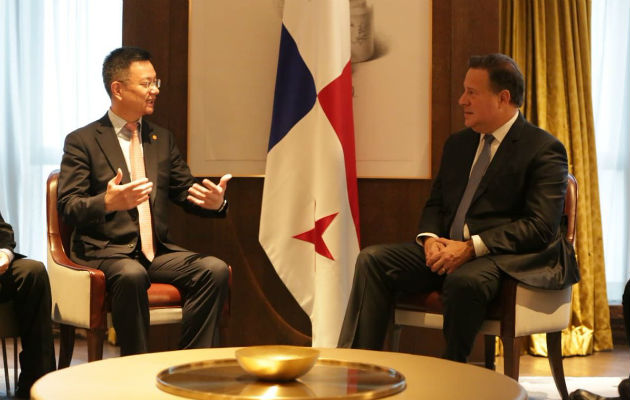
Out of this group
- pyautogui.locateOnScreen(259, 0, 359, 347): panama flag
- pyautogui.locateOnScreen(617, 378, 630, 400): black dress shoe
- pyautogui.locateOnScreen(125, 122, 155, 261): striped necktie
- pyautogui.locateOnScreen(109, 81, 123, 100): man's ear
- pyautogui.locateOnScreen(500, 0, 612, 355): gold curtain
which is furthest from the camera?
pyautogui.locateOnScreen(500, 0, 612, 355): gold curtain

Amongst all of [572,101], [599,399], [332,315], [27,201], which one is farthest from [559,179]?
[27,201]

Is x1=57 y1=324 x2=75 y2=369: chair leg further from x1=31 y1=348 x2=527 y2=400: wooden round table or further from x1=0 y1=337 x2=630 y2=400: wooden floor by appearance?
x1=31 y1=348 x2=527 y2=400: wooden round table

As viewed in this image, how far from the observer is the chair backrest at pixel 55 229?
387 centimetres

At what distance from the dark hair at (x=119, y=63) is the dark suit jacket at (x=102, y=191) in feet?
0.65

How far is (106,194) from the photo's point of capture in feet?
12.2

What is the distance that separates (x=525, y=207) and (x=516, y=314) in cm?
54

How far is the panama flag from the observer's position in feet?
14.4

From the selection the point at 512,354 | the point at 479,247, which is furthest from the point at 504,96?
the point at 512,354

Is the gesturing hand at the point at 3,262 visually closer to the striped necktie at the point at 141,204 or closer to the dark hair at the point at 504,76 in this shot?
the striped necktie at the point at 141,204

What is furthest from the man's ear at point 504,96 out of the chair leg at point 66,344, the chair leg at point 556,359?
the chair leg at point 66,344

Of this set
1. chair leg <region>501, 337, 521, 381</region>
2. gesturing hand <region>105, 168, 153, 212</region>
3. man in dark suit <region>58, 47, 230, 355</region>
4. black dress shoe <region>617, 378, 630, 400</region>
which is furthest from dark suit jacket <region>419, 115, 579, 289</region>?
gesturing hand <region>105, 168, 153, 212</region>

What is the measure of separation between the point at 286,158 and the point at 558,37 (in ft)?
7.02

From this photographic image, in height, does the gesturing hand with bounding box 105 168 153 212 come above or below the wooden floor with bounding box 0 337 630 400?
above

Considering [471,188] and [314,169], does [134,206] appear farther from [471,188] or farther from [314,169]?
[471,188]
